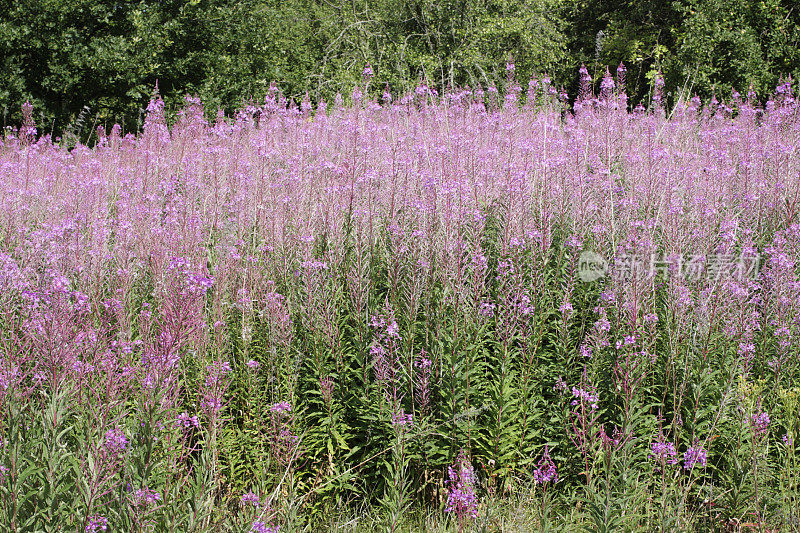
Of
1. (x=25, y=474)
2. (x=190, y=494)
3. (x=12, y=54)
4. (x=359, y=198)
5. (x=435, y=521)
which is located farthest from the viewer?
(x=12, y=54)

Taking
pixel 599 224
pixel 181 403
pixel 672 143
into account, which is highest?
pixel 672 143

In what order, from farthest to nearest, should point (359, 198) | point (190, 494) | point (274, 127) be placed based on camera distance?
point (274, 127), point (359, 198), point (190, 494)

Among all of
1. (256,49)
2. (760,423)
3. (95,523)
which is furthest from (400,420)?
(256,49)

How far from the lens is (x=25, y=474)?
7.32ft

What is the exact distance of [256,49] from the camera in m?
15.2

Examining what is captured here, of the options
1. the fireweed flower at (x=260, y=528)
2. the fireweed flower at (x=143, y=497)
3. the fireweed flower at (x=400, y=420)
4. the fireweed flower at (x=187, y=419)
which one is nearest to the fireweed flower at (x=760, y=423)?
the fireweed flower at (x=400, y=420)

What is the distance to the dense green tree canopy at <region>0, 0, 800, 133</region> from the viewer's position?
507 inches

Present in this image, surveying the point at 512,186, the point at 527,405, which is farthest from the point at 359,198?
the point at 527,405

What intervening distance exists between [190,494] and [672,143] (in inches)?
202

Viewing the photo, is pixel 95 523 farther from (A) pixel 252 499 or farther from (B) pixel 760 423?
(B) pixel 760 423

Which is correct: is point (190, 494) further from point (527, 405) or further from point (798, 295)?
point (798, 295)

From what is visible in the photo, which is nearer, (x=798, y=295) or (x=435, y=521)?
(x=435, y=521)

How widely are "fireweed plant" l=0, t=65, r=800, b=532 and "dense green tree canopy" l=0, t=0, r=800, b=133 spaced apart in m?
8.69

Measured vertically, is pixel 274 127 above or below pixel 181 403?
above
